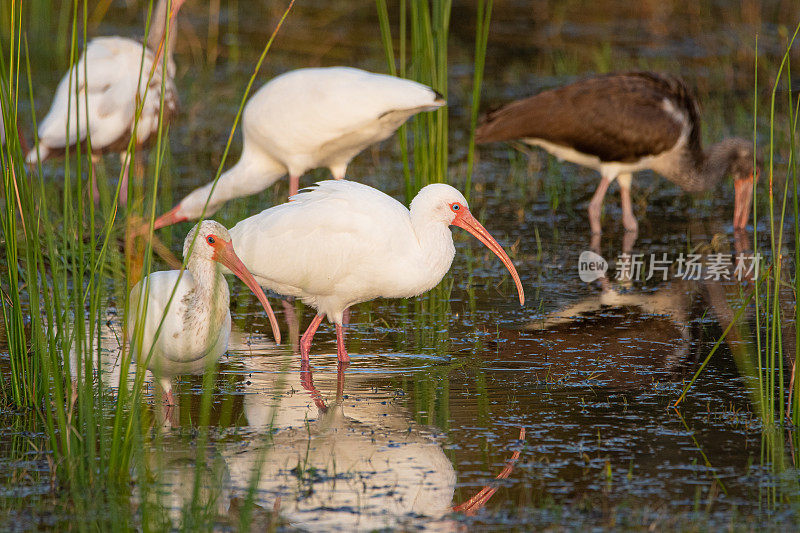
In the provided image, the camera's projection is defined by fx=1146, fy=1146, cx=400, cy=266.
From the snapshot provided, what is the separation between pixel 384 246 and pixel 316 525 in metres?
2.06

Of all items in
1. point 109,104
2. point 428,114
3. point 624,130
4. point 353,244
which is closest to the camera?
point 353,244

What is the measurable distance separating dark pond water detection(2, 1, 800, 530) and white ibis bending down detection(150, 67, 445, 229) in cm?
40

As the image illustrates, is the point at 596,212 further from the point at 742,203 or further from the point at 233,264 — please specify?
the point at 233,264

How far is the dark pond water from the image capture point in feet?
13.0

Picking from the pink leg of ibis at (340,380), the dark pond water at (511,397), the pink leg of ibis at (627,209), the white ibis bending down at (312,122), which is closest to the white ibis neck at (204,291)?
the dark pond water at (511,397)

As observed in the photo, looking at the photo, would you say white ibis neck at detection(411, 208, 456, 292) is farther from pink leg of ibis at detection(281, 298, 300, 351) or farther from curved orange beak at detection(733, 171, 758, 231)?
curved orange beak at detection(733, 171, 758, 231)

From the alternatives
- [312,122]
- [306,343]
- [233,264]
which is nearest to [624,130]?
[312,122]

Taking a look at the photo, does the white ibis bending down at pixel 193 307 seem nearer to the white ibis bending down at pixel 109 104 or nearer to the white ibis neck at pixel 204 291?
the white ibis neck at pixel 204 291

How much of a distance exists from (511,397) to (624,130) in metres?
4.29

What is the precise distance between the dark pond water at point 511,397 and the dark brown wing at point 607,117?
1.80ft

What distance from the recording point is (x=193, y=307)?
5.00 m

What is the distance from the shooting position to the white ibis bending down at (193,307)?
4887 millimetres

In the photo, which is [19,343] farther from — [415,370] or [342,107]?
[342,107]

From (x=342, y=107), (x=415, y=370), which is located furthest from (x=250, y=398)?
(x=342, y=107)
